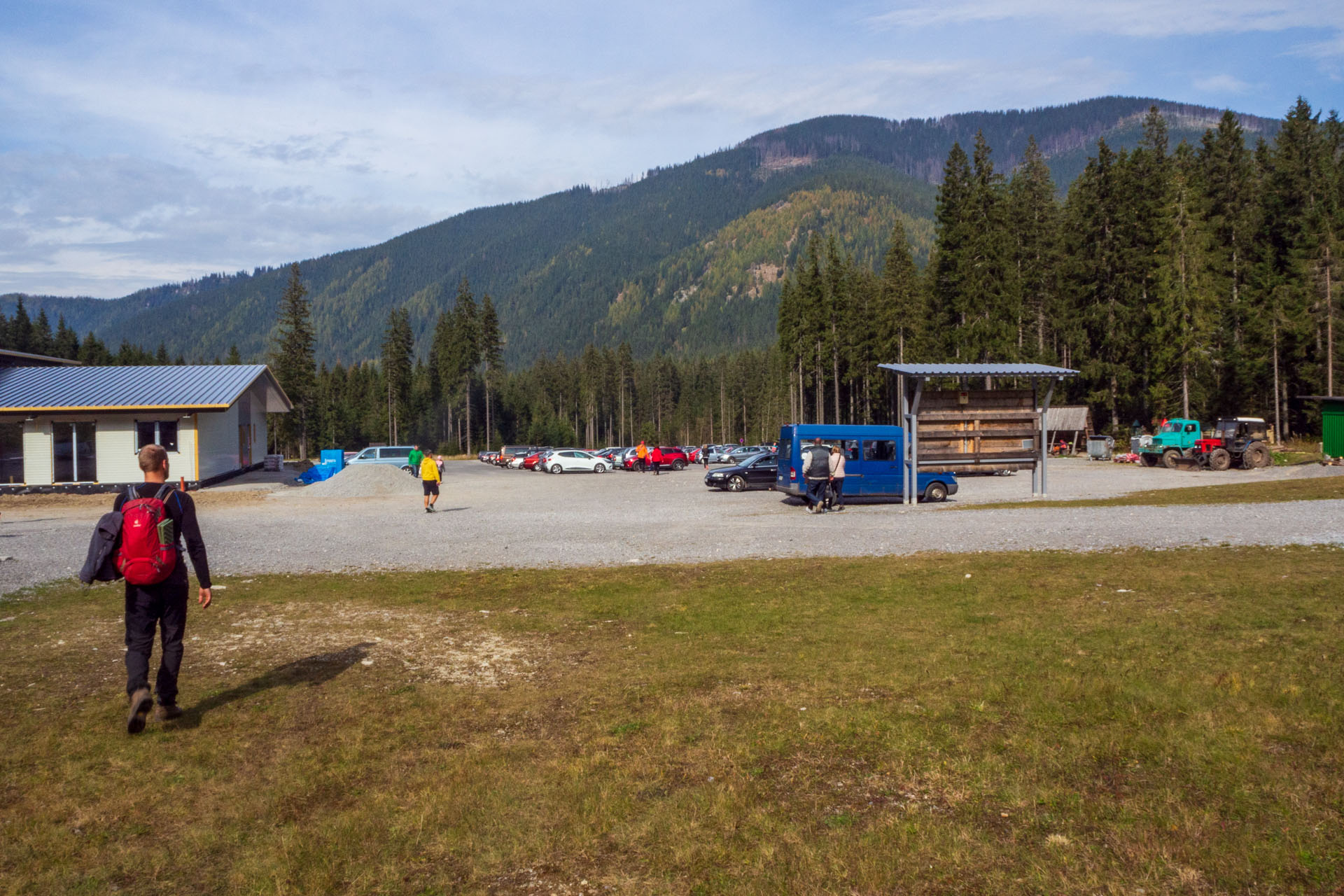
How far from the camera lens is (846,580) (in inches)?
464

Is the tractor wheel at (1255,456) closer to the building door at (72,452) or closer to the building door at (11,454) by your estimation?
the building door at (72,452)

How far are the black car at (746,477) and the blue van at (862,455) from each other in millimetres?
7049

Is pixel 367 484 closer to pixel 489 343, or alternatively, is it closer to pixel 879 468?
pixel 879 468

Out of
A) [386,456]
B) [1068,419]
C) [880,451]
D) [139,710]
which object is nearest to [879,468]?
[880,451]

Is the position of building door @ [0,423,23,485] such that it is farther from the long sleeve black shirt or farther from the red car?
the long sleeve black shirt

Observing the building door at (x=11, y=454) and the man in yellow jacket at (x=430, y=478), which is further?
the building door at (x=11, y=454)

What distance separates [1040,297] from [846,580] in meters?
62.0

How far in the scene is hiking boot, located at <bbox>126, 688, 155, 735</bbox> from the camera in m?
6.03

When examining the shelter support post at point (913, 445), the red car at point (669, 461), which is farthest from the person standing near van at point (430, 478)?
the red car at point (669, 461)

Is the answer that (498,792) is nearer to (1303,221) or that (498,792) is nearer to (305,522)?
(305,522)

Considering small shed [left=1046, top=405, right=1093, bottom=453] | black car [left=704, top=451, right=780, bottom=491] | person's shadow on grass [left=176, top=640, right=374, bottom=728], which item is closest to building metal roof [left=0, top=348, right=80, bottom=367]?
black car [left=704, top=451, right=780, bottom=491]

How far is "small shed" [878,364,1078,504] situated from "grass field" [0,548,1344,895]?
14762 mm

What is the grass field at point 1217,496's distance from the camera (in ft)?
73.3

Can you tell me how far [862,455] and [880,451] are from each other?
22.4 inches
